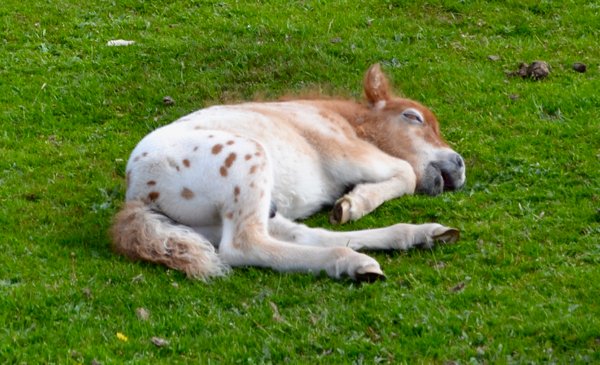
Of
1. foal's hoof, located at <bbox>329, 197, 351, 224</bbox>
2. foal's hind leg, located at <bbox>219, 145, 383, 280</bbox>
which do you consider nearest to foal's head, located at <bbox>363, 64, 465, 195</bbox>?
foal's hoof, located at <bbox>329, 197, 351, 224</bbox>

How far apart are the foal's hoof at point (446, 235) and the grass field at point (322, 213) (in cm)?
8

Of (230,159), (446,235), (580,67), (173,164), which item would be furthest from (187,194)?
(580,67)

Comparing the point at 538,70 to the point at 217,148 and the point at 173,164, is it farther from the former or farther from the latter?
the point at 173,164

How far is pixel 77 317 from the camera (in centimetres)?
627

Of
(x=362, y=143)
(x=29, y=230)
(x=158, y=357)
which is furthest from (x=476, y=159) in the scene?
(x=158, y=357)

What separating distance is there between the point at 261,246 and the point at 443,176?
7.86 ft

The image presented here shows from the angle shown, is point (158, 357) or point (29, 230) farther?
point (29, 230)

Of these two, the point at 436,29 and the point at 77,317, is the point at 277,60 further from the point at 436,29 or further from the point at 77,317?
the point at 77,317

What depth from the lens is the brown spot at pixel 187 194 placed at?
739 centimetres

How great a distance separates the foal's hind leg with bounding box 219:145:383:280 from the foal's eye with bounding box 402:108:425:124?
2.15 m

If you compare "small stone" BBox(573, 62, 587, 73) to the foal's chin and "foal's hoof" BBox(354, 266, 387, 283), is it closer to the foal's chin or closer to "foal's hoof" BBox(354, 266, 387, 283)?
the foal's chin

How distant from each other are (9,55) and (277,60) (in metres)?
3.04

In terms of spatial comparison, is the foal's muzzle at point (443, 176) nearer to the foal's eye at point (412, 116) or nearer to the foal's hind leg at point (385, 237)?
the foal's eye at point (412, 116)

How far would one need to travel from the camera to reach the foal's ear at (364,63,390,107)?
939 cm
